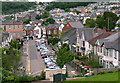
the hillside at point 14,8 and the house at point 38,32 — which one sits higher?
the hillside at point 14,8

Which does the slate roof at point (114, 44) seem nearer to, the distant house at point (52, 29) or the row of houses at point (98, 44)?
the row of houses at point (98, 44)

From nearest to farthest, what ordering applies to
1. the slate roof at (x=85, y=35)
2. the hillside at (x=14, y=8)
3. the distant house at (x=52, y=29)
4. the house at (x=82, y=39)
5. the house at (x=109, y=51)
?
the house at (x=109, y=51)
the house at (x=82, y=39)
the slate roof at (x=85, y=35)
the distant house at (x=52, y=29)
the hillside at (x=14, y=8)

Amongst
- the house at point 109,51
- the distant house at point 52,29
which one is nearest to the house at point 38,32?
the distant house at point 52,29

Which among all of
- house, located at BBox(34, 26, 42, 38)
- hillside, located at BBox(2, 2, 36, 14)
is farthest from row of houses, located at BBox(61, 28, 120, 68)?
hillside, located at BBox(2, 2, 36, 14)

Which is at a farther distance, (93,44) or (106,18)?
(106,18)

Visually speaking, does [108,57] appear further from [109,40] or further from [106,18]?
[106,18]

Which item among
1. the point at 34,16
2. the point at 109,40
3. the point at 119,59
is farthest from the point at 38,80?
the point at 34,16

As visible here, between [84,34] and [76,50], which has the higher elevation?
[84,34]

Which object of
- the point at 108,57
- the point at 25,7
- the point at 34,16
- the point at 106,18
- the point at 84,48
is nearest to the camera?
the point at 108,57

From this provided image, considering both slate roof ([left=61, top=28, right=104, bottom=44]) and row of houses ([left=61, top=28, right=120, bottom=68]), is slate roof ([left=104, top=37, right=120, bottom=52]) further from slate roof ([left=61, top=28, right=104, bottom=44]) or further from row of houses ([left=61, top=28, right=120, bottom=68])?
slate roof ([left=61, top=28, right=104, bottom=44])
